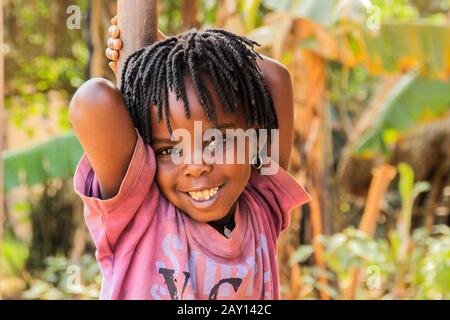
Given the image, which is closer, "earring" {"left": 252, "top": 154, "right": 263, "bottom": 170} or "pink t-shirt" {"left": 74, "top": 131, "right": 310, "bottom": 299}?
"pink t-shirt" {"left": 74, "top": 131, "right": 310, "bottom": 299}

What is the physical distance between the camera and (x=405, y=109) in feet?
15.4

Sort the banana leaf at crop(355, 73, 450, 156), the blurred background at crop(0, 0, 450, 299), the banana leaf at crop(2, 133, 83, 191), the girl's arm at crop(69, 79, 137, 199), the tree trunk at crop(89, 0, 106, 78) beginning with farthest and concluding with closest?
1. the tree trunk at crop(89, 0, 106, 78)
2. the banana leaf at crop(355, 73, 450, 156)
3. the banana leaf at crop(2, 133, 83, 191)
4. the blurred background at crop(0, 0, 450, 299)
5. the girl's arm at crop(69, 79, 137, 199)

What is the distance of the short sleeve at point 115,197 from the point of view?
4.33 feet

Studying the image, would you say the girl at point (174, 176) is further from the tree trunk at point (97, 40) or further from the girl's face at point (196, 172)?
the tree trunk at point (97, 40)

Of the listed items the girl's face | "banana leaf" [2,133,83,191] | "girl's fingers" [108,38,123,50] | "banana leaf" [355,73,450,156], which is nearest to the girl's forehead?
the girl's face

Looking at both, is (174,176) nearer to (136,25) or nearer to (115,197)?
(115,197)

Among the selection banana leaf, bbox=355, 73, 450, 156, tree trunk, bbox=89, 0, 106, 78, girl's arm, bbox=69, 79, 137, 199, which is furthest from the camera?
tree trunk, bbox=89, 0, 106, 78

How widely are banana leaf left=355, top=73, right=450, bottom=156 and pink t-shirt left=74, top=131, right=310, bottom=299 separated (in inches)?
125

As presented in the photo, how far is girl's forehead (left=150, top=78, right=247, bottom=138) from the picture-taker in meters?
1.33

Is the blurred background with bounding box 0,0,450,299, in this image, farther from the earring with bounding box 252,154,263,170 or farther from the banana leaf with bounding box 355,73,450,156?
the earring with bounding box 252,154,263,170

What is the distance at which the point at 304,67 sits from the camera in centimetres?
412

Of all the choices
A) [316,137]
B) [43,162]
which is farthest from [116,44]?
[43,162]

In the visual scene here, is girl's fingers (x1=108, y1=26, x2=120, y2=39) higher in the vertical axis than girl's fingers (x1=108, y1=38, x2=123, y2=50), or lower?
higher
